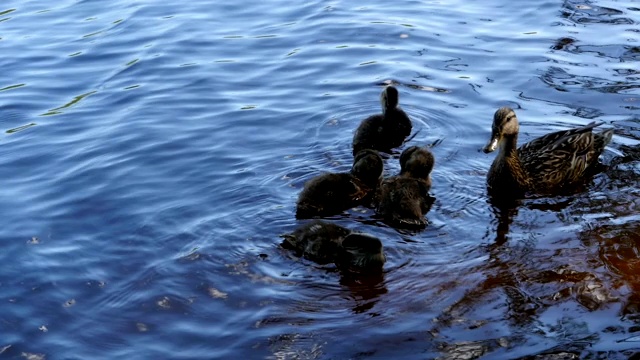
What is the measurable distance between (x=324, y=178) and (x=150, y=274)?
1.51m

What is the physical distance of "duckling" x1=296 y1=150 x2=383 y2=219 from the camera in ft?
24.8

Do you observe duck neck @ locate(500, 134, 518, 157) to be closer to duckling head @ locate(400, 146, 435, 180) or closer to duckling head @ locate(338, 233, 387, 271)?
duckling head @ locate(400, 146, 435, 180)

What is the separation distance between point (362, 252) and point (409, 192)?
0.95 metres

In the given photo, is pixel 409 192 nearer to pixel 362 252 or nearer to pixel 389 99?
pixel 362 252

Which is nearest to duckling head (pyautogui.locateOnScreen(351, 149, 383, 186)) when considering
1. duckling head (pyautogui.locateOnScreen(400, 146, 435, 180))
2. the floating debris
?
duckling head (pyautogui.locateOnScreen(400, 146, 435, 180))

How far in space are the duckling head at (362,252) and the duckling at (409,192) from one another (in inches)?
23.8

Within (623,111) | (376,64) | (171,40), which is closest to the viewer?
(623,111)

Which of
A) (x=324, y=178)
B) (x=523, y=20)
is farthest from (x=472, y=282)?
(x=523, y=20)

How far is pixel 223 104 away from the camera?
33.4 feet

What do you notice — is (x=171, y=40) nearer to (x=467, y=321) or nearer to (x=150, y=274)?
(x=150, y=274)

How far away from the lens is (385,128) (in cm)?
884

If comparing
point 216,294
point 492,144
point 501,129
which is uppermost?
point 501,129

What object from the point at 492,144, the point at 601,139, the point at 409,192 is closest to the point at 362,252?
the point at 409,192

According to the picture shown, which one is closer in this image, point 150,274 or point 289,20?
point 150,274
